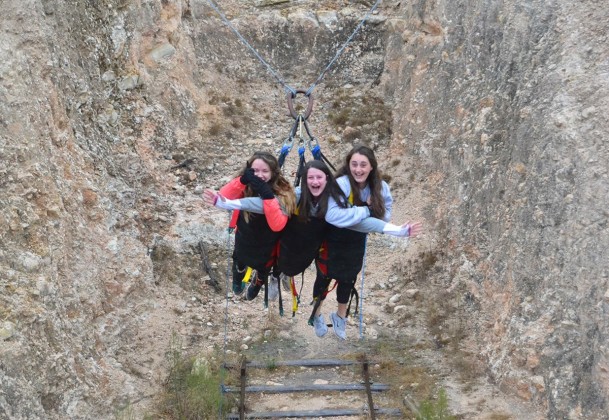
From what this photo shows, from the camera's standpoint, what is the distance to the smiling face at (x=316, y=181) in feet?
24.2

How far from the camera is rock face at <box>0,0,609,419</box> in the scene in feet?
24.6

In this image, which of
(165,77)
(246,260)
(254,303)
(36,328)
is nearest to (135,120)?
(165,77)

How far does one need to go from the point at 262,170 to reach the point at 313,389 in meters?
2.90

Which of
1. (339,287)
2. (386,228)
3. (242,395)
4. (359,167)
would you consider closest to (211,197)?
(359,167)

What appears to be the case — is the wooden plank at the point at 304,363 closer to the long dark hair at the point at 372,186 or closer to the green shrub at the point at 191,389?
the green shrub at the point at 191,389

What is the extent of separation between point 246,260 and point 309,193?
116 cm

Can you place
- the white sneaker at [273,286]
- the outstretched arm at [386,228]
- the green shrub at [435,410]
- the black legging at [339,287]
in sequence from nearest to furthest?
the outstretched arm at [386,228], the green shrub at [435,410], the black legging at [339,287], the white sneaker at [273,286]

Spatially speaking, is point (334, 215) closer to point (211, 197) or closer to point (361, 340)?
point (211, 197)

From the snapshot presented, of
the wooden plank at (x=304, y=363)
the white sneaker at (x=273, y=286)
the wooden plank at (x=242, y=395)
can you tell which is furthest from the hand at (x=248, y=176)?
the wooden plank at (x=304, y=363)

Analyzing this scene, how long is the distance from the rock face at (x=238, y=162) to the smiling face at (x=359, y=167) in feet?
7.17

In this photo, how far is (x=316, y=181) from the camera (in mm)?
7371

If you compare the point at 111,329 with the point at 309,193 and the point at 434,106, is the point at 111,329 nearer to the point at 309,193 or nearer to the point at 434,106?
the point at 309,193

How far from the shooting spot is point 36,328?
7113 millimetres

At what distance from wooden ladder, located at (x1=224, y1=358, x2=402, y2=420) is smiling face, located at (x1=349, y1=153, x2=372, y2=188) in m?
2.61
